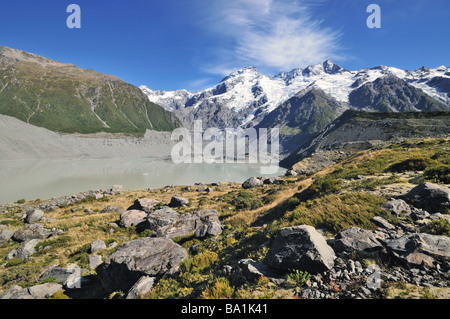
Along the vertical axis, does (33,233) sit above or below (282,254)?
below

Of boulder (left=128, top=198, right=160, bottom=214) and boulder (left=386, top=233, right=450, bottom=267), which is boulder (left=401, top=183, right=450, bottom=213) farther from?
boulder (left=128, top=198, right=160, bottom=214)

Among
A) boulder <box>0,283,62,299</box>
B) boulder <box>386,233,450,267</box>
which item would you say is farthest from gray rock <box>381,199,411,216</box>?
boulder <box>0,283,62,299</box>

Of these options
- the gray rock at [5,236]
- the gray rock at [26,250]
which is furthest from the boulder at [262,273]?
the gray rock at [5,236]

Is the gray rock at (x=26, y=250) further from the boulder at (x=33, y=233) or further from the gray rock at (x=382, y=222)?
the gray rock at (x=382, y=222)

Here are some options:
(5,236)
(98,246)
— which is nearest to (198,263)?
(98,246)

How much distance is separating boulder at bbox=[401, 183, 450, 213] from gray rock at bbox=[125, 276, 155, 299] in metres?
12.8

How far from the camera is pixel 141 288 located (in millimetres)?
8367

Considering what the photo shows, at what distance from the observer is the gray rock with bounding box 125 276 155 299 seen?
8109mm

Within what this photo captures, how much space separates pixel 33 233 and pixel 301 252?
82.3 ft

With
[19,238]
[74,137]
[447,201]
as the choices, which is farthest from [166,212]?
[74,137]

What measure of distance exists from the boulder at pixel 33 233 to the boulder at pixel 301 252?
74.8ft

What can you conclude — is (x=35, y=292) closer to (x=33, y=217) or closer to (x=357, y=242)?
(x=357, y=242)

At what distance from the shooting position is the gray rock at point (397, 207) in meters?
9.50
